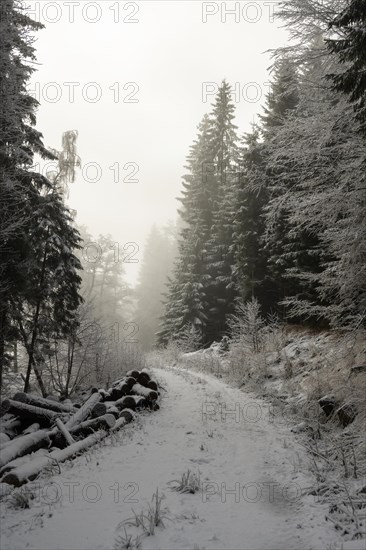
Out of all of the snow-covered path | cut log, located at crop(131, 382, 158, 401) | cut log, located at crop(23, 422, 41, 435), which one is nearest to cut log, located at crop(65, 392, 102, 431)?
cut log, located at crop(23, 422, 41, 435)

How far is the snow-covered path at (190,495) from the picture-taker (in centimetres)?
466

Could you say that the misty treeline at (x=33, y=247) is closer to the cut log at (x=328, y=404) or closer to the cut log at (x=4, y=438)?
the cut log at (x=4, y=438)

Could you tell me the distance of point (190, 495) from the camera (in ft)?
19.5

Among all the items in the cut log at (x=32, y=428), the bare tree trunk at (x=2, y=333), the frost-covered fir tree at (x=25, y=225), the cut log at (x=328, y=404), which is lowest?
the cut log at (x=32, y=428)

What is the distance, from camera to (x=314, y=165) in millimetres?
9320

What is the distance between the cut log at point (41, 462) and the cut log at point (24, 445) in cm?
56

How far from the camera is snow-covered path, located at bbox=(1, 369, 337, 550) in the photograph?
4.66m

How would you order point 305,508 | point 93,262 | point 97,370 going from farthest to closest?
point 93,262 → point 97,370 → point 305,508

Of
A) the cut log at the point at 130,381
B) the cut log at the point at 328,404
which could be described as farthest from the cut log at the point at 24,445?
the cut log at the point at 328,404

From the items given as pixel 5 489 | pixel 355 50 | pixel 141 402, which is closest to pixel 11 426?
pixel 5 489

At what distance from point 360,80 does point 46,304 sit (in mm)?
15018

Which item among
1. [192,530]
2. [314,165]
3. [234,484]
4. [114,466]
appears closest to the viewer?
[192,530]

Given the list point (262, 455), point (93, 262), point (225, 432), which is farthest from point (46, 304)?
point (93, 262)

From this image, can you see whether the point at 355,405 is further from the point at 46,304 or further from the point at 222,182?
the point at 222,182
